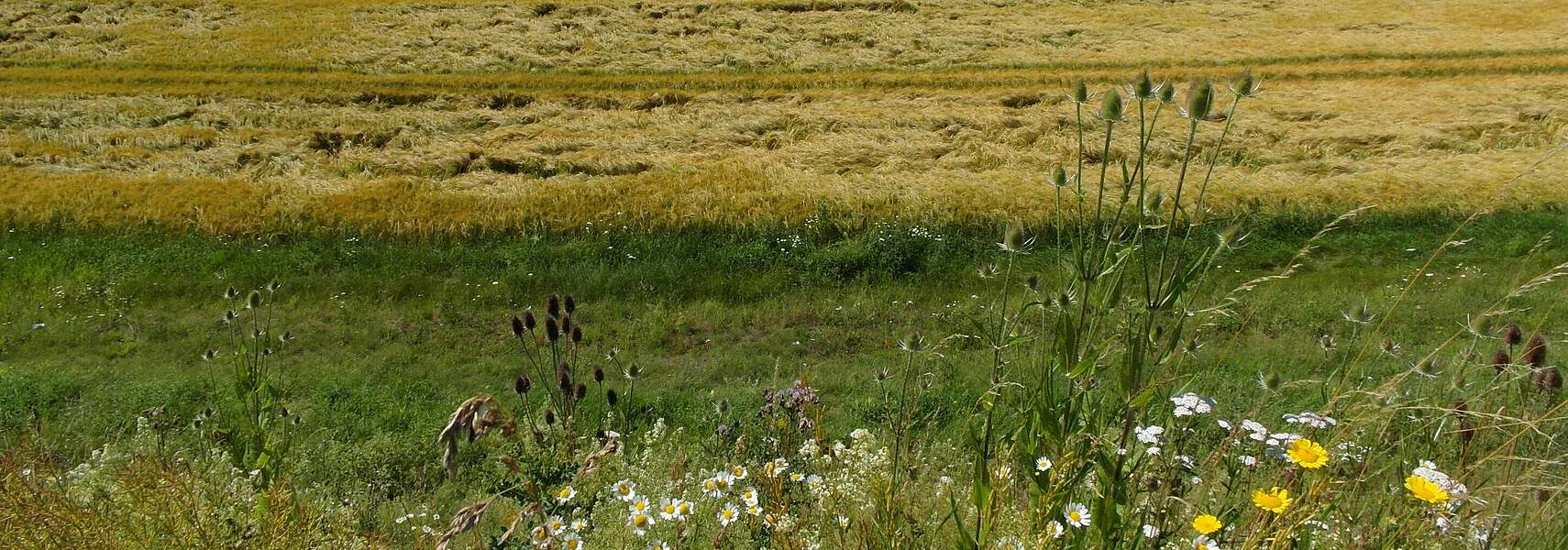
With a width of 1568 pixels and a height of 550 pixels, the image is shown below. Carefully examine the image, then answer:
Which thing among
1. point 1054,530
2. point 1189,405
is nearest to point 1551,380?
point 1189,405

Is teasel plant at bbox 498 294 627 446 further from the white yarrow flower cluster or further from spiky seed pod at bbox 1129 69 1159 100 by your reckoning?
spiky seed pod at bbox 1129 69 1159 100

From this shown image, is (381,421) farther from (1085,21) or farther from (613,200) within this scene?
(1085,21)

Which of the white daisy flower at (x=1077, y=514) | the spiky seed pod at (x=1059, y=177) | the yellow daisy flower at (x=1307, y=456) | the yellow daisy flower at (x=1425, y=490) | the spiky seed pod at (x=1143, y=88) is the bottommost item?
the white daisy flower at (x=1077, y=514)

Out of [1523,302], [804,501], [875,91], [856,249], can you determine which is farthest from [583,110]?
[804,501]

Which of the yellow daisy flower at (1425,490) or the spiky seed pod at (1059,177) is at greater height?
the spiky seed pod at (1059,177)

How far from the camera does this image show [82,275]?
10.8 m

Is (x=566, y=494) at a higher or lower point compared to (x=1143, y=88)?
lower

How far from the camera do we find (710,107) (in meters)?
20.8

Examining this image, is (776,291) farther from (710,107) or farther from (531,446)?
(710,107)

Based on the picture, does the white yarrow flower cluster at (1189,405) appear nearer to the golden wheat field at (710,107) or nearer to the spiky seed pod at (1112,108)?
the spiky seed pod at (1112,108)

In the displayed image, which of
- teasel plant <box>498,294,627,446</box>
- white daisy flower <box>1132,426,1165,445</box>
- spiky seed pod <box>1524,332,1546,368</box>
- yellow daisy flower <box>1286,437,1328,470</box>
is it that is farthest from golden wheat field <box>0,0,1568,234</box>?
yellow daisy flower <box>1286,437,1328,470</box>

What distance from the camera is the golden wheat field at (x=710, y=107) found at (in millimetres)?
13391

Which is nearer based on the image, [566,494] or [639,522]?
[639,522]

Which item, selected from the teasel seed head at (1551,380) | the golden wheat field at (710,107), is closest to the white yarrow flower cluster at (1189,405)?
the teasel seed head at (1551,380)
